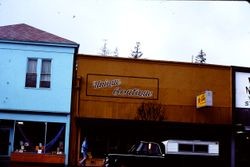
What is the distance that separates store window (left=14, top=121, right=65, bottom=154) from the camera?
2406 centimetres

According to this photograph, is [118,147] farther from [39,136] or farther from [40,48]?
[40,48]

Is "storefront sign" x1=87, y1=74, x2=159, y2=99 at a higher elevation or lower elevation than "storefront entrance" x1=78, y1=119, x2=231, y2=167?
higher

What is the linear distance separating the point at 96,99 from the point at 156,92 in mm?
3740

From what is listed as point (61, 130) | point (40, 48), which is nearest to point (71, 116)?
point (61, 130)

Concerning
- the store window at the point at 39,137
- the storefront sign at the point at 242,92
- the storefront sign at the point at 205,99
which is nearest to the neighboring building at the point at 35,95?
the store window at the point at 39,137

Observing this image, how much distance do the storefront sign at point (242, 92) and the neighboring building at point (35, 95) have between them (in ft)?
34.6

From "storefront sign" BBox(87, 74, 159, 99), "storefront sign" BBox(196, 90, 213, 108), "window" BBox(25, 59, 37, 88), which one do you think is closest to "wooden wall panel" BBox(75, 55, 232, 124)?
"storefront sign" BBox(87, 74, 159, 99)

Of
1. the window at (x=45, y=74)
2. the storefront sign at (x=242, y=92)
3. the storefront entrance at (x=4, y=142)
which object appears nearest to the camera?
the storefront entrance at (x=4, y=142)

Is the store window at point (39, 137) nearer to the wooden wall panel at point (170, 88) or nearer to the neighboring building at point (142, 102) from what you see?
the neighboring building at point (142, 102)

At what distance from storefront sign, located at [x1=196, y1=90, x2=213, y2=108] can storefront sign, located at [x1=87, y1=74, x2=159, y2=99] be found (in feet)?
8.68

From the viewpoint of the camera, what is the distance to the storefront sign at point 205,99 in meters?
23.6

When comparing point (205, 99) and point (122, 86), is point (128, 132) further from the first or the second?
point (205, 99)

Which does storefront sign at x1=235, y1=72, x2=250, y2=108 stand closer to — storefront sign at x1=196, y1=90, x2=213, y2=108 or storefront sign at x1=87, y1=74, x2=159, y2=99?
storefront sign at x1=196, y1=90, x2=213, y2=108

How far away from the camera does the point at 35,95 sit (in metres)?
24.6
